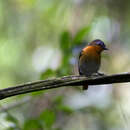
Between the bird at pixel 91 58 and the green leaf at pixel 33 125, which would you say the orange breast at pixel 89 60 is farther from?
the green leaf at pixel 33 125

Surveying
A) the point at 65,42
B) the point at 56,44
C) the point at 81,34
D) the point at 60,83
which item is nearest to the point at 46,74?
the point at 65,42

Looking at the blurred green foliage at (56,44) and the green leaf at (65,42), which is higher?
the green leaf at (65,42)

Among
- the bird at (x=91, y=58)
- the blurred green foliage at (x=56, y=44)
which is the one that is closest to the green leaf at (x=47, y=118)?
the bird at (x=91, y=58)

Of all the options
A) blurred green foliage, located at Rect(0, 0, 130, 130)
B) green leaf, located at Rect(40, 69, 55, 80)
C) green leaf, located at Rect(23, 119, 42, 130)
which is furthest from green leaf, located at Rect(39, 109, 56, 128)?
blurred green foliage, located at Rect(0, 0, 130, 130)

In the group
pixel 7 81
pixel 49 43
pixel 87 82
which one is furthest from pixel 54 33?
pixel 87 82

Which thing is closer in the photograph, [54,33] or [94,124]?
[94,124]

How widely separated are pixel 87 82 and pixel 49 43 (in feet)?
15.4

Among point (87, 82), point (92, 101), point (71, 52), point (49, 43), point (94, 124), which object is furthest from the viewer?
point (49, 43)

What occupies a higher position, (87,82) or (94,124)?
(87,82)

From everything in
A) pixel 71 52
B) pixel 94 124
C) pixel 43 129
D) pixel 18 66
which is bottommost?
pixel 94 124

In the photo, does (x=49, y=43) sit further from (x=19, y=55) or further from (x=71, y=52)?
(x=71, y=52)

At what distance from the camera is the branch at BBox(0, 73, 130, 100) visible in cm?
188

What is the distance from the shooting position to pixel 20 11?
6.70m

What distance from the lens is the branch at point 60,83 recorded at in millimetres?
1875
